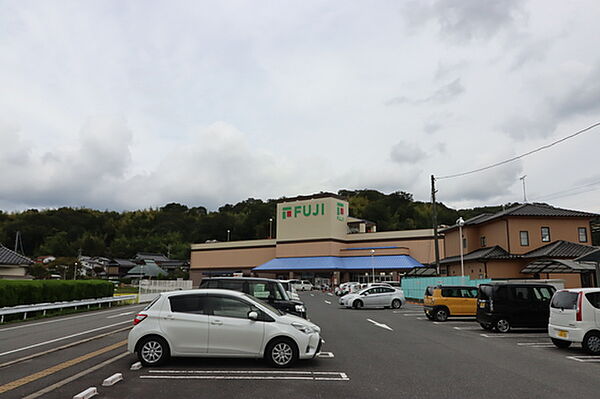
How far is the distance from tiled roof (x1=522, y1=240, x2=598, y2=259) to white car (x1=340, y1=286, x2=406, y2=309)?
13.4 m

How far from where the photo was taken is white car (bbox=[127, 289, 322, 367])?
348 inches

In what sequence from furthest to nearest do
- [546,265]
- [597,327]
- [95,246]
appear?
[95,246], [546,265], [597,327]

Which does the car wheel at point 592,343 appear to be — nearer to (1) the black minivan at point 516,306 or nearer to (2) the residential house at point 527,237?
(1) the black minivan at point 516,306

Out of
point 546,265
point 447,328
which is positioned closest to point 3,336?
point 447,328

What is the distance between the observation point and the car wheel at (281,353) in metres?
8.85

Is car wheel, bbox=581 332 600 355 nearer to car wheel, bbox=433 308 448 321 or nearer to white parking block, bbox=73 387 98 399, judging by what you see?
car wheel, bbox=433 308 448 321

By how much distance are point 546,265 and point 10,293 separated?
101ft

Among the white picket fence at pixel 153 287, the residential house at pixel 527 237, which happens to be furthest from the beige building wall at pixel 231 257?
the residential house at pixel 527 237

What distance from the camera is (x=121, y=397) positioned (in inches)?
260

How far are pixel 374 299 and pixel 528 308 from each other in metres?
13.0

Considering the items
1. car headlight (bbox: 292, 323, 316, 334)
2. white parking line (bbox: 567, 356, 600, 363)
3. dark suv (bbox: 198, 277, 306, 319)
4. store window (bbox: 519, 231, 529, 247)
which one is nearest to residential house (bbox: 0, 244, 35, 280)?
dark suv (bbox: 198, 277, 306, 319)

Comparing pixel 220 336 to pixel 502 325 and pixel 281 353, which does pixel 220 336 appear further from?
pixel 502 325

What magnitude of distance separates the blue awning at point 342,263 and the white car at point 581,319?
159ft

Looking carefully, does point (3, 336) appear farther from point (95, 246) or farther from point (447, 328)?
point (95, 246)
